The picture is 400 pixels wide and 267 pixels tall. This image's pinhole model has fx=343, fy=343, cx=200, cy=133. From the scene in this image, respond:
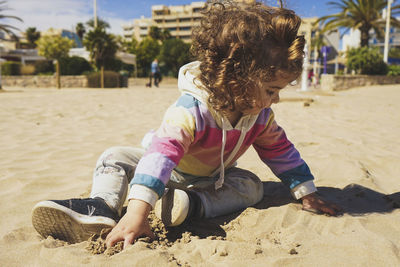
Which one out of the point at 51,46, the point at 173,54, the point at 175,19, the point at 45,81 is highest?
the point at 175,19

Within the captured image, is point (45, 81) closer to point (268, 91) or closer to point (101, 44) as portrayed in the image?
point (101, 44)

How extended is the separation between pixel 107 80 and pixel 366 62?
41.3 ft

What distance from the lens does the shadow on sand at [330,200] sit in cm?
159

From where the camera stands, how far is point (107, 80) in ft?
56.5

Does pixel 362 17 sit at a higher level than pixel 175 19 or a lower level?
lower

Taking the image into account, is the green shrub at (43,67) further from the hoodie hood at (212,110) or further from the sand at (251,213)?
the hoodie hood at (212,110)

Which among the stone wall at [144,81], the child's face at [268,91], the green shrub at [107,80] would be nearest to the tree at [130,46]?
the stone wall at [144,81]

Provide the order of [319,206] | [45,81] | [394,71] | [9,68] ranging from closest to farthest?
[319,206], [394,71], [45,81], [9,68]

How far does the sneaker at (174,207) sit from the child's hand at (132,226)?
198 millimetres

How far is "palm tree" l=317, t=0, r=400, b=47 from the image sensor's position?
741 inches

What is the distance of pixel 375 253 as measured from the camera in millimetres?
1279

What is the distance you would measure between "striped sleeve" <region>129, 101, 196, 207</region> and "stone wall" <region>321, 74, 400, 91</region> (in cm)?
1499

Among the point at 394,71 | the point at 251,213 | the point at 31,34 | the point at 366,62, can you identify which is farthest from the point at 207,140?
the point at 31,34

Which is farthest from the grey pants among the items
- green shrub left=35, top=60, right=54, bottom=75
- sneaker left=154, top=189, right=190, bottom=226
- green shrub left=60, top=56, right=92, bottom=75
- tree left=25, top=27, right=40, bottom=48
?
tree left=25, top=27, right=40, bottom=48
